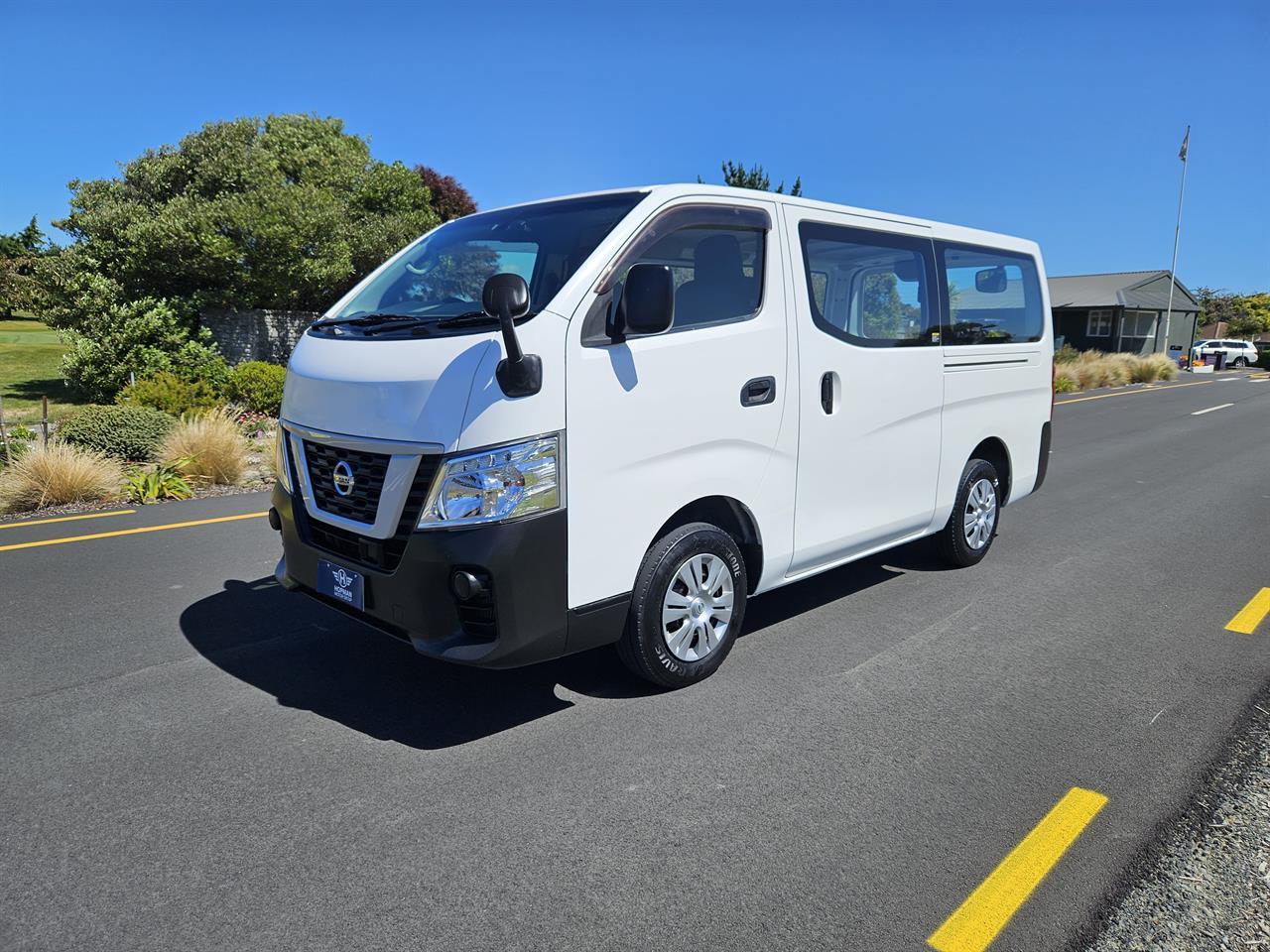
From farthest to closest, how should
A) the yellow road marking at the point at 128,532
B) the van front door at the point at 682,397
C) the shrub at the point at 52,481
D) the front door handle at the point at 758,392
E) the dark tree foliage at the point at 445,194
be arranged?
the dark tree foliage at the point at 445,194 → the shrub at the point at 52,481 → the yellow road marking at the point at 128,532 → the front door handle at the point at 758,392 → the van front door at the point at 682,397

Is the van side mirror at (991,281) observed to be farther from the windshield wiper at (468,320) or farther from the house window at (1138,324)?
the house window at (1138,324)

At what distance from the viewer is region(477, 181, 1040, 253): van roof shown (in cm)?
389

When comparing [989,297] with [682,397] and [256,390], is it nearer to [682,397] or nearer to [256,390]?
[682,397]

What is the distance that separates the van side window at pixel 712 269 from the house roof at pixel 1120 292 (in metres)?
47.9

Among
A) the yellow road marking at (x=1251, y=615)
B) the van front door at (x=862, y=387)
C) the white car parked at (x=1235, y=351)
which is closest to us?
the van front door at (x=862, y=387)

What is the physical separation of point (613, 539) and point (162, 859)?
1868 millimetres

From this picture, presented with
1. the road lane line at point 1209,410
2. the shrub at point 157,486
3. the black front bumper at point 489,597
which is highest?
the black front bumper at point 489,597

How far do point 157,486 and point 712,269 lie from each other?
6.52 m

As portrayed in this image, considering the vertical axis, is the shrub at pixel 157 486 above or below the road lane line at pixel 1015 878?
above

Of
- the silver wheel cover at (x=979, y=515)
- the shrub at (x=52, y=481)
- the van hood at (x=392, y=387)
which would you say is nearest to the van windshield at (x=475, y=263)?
the van hood at (x=392, y=387)

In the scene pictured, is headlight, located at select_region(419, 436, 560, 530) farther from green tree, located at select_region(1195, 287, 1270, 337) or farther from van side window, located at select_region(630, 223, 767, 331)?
green tree, located at select_region(1195, 287, 1270, 337)

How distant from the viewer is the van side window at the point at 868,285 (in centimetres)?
438

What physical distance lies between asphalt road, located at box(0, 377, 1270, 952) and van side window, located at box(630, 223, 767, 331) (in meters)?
1.74

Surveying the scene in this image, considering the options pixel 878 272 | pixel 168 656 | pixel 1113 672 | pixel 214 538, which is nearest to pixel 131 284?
pixel 214 538
